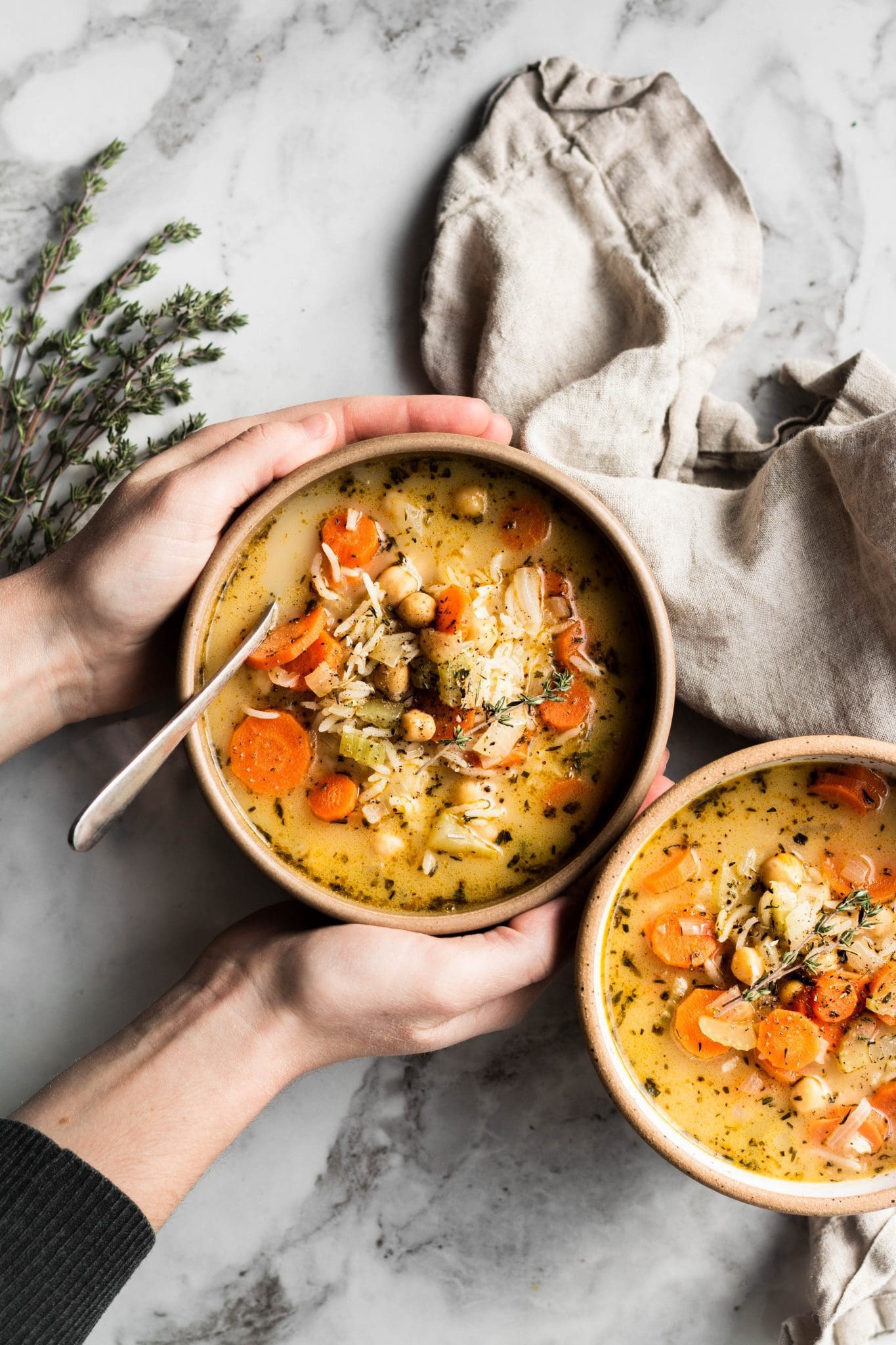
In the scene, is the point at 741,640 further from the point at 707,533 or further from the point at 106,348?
the point at 106,348

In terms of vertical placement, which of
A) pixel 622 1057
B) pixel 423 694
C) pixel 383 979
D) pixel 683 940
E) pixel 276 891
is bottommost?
pixel 622 1057

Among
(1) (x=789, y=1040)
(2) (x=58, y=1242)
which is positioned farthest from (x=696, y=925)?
(2) (x=58, y=1242)

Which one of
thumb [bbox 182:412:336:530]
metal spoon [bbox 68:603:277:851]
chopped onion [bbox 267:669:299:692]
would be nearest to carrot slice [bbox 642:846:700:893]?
chopped onion [bbox 267:669:299:692]

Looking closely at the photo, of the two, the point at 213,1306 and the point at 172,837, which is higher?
the point at 172,837

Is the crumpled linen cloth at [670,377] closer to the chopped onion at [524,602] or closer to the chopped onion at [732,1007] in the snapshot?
the chopped onion at [524,602]

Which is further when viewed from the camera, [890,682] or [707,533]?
[707,533]

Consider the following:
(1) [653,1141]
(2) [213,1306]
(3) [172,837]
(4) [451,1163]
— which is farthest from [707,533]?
(2) [213,1306]

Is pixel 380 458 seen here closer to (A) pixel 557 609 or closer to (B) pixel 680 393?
(A) pixel 557 609
